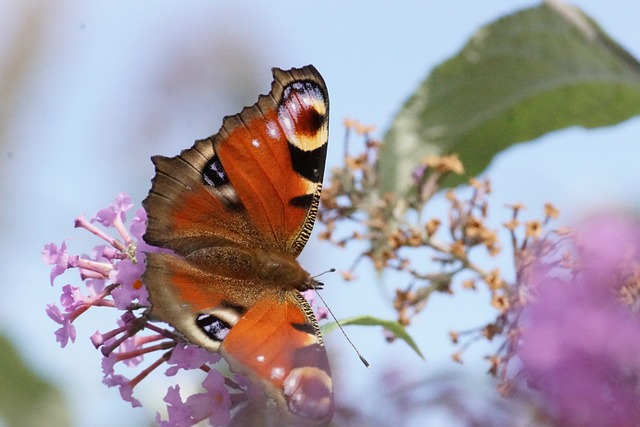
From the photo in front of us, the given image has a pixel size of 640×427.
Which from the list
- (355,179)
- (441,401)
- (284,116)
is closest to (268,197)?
(284,116)

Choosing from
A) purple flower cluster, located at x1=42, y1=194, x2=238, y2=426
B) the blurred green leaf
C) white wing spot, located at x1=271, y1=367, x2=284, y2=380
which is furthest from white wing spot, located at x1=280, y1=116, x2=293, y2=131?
the blurred green leaf

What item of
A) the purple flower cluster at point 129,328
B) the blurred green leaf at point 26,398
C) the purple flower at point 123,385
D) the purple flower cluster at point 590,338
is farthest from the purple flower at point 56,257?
the blurred green leaf at point 26,398

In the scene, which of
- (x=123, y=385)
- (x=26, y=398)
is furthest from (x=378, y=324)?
(x=26, y=398)

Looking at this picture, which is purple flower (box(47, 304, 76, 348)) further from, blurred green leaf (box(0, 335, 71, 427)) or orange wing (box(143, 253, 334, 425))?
blurred green leaf (box(0, 335, 71, 427))

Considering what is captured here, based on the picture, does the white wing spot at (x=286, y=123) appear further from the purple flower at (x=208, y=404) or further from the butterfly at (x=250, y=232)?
the purple flower at (x=208, y=404)

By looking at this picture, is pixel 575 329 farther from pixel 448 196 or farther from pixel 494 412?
pixel 448 196
